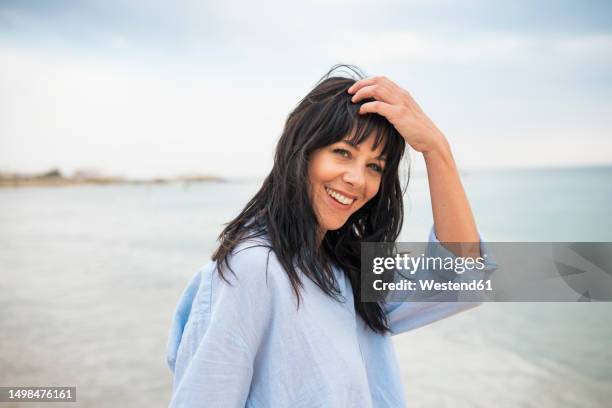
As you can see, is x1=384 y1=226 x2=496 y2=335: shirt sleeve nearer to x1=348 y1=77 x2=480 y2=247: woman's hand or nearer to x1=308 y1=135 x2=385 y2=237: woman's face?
x1=348 y1=77 x2=480 y2=247: woman's hand

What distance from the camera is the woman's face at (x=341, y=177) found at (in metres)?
1.19

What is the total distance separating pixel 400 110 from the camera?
1.16 meters

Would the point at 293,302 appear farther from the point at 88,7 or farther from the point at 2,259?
the point at 88,7

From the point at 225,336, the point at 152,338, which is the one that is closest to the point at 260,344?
the point at 225,336

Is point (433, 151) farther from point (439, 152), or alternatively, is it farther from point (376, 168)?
point (376, 168)

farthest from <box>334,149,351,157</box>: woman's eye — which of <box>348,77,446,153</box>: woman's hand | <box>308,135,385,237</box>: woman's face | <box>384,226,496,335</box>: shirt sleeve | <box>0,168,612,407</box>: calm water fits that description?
<box>0,168,612,407</box>: calm water

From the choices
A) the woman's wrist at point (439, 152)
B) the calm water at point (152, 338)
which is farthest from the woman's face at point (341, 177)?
the calm water at point (152, 338)

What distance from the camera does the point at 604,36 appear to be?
49.9 feet

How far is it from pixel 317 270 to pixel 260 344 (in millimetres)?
233

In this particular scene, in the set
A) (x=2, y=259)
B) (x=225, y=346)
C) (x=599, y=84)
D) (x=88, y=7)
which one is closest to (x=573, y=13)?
(x=599, y=84)

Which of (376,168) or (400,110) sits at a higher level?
(400,110)

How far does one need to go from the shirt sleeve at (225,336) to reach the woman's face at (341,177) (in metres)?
0.27

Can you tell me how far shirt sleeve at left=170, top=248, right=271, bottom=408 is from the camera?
92 cm

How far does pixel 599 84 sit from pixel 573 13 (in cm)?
568
